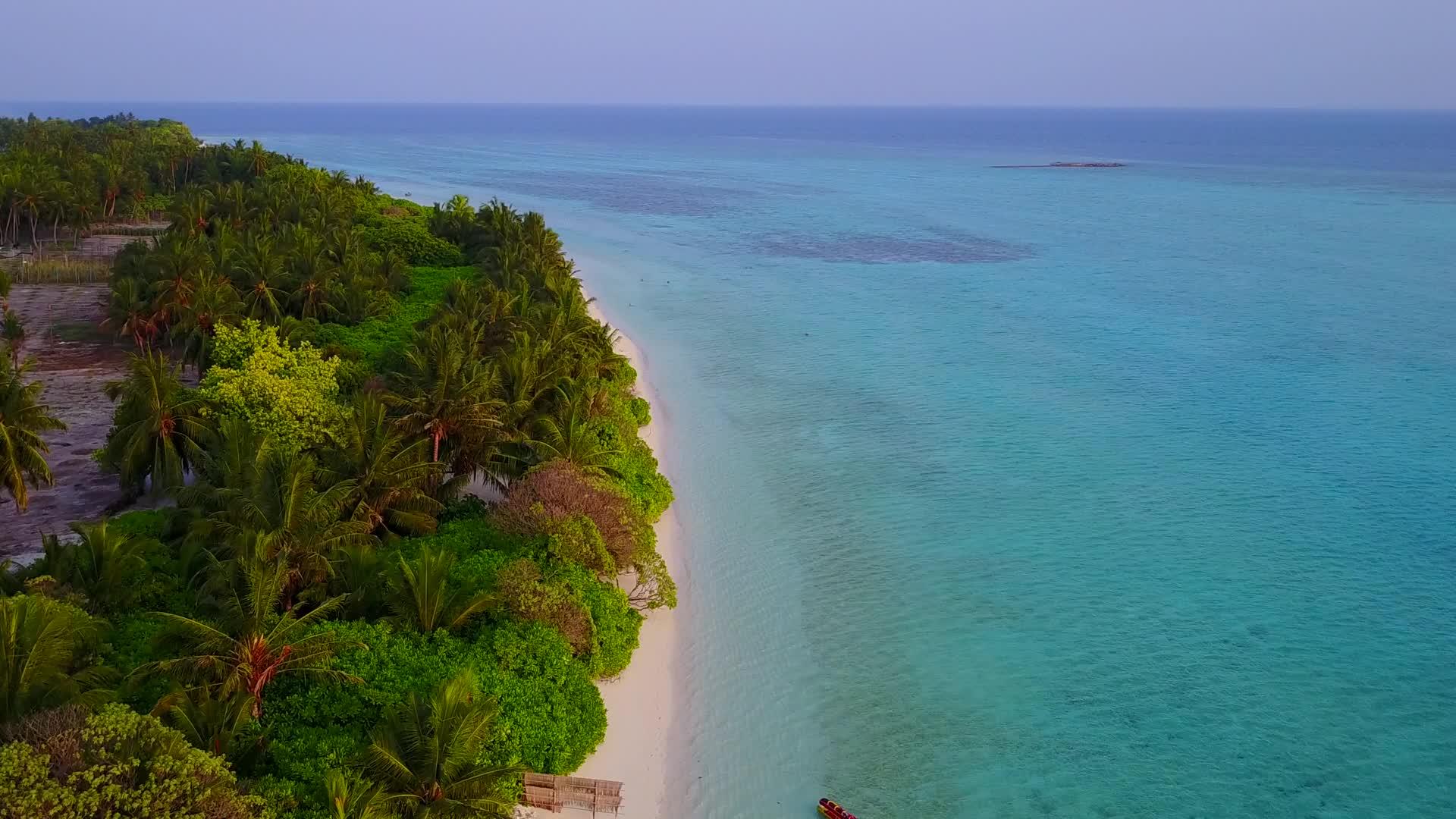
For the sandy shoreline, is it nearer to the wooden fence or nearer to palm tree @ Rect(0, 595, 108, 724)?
the wooden fence

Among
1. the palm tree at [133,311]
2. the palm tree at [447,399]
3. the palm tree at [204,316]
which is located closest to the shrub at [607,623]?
the palm tree at [447,399]

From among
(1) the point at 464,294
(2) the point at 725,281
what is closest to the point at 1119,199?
(2) the point at 725,281

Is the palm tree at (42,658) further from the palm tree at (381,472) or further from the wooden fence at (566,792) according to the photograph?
the wooden fence at (566,792)

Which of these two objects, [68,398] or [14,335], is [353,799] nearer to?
[68,398]

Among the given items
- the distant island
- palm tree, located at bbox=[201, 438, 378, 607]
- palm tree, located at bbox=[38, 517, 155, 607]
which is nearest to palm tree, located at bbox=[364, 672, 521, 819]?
palm tree, located at bbox=[201, 438, 378, 607]

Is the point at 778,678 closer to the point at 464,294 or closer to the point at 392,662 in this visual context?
the point at 392,662

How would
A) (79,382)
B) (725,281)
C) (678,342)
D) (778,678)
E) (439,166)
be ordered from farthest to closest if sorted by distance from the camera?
(439,166), (725,281), (678,342), (79,382), (778,678)
